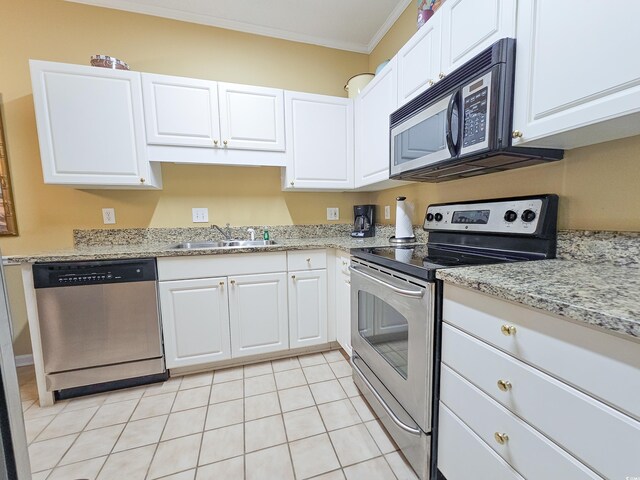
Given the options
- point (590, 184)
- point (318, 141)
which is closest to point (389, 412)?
point (590, 184)

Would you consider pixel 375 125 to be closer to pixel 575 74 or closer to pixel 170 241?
pixel 575 74

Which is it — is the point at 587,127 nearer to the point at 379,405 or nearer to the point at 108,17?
the point at 379,405

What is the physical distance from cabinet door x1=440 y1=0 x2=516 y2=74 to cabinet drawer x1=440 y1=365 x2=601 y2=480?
125 centimetres

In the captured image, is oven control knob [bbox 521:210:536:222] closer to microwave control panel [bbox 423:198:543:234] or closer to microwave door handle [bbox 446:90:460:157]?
microwave control panel [bbox 423:198:543:234]

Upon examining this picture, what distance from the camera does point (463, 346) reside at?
0.87m

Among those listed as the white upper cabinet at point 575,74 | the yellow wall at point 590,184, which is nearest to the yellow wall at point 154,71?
the yellow wall at point 590,184

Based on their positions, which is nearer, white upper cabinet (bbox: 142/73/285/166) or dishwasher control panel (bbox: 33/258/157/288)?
dishwasher control panel (bbox: 33/258/157/288)

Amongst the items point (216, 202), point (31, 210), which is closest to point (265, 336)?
point (216, 202)

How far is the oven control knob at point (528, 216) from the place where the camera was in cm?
111

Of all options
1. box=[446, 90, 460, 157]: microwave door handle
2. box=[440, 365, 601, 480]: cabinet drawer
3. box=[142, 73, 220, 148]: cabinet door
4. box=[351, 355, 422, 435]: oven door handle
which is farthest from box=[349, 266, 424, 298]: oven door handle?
box=[142, 73, 220, 148]: cabinet door

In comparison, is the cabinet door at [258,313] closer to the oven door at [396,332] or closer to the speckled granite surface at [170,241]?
the speckled granite surface at [170,241]

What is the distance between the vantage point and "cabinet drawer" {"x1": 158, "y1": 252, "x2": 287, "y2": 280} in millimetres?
1716

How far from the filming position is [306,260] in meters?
1.98

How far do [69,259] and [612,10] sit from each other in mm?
2512
